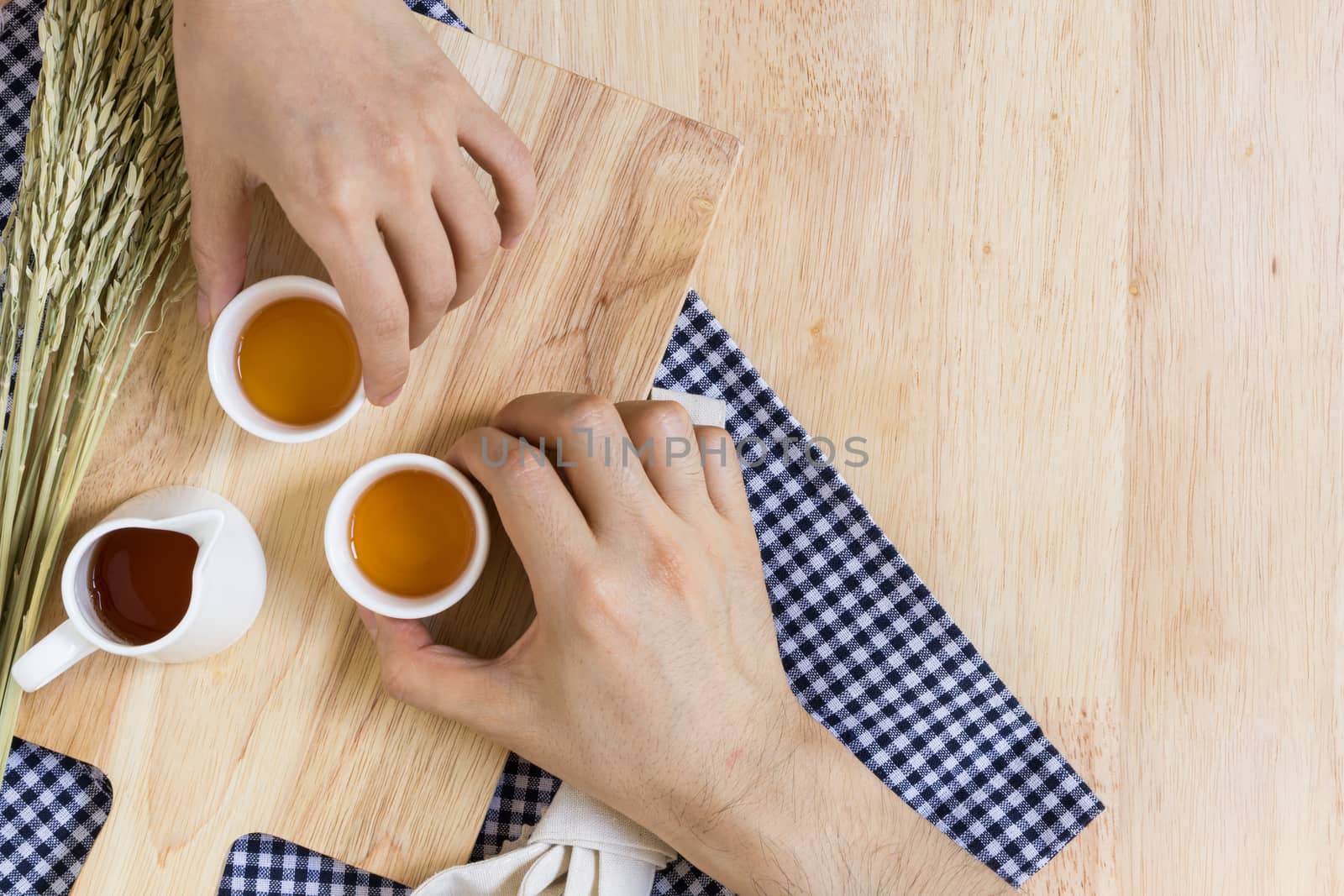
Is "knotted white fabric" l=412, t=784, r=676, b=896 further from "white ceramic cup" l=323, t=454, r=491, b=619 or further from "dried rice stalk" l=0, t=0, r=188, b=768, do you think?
"dried rice stalk" l=0, t=0, r=188, b=768

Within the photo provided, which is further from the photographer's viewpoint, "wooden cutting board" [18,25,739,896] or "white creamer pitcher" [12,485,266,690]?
"wooden cutting board" [18,25,739,896]

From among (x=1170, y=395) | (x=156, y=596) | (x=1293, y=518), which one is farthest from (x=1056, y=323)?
(x=156, y=596)

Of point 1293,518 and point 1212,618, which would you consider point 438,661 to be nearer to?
point 1212,618

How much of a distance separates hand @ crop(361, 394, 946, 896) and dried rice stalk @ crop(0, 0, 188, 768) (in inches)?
11.8

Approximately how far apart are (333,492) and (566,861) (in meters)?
0.40

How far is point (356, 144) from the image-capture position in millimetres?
770

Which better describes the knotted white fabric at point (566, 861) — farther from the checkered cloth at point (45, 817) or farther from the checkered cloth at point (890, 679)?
the checkered cloth at point (45, 817)

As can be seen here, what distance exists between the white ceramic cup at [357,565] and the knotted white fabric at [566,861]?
222 mm

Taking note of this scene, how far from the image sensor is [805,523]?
1.00m

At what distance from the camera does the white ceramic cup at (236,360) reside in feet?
2.78

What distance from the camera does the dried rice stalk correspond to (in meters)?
0.82

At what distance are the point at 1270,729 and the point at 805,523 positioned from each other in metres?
0.57

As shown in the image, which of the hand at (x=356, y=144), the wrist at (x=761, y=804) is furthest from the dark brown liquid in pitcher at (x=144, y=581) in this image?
the wrist at (x=761, y=804)

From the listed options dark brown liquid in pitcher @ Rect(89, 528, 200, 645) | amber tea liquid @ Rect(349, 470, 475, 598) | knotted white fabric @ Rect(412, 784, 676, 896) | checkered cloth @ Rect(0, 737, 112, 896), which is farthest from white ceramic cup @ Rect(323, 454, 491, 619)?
checkered cloth @ Rect(0, 737, 112, 896)
